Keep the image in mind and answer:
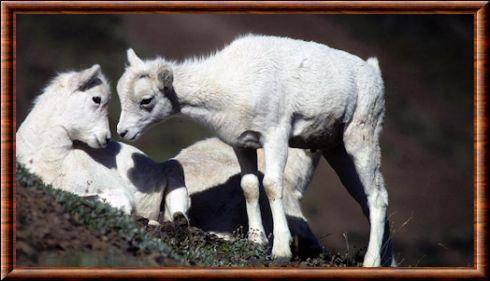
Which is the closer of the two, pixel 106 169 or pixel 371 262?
pixel 371 262

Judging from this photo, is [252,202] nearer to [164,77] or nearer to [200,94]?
[200,94]

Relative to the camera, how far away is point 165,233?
14.1m

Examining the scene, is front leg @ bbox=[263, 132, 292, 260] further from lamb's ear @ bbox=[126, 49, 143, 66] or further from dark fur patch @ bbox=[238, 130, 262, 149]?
lamb's ear @ bbox=[126, 49, 143, 66]

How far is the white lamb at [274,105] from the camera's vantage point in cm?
1411

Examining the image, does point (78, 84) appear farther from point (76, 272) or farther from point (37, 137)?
point (76, 272)

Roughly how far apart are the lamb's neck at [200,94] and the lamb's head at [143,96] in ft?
0.56

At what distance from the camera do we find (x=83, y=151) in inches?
595

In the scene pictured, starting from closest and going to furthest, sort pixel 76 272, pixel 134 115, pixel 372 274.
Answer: pixel 76 272 < pixel 372 274 < pixel 134 115

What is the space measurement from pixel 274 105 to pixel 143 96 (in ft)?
5.31

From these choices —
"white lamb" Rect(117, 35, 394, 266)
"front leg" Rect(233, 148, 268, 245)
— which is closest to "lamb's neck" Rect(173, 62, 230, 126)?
"white lamb" Rect(117, 35, 394, 266)

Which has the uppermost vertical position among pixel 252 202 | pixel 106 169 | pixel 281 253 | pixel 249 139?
pixel 249 139

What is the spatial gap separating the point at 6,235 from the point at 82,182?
2785mm

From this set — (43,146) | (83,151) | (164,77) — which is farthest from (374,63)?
(43,146)
